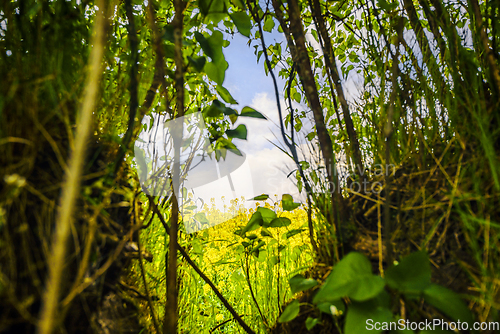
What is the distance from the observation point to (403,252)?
59cm

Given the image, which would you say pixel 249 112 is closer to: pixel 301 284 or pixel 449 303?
pixel 301 284

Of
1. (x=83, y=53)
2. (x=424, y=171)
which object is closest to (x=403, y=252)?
(x=424, y=171)

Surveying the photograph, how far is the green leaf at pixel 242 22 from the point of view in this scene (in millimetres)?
641

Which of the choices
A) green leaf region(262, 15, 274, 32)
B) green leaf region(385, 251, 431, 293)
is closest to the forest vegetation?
green leaf region(385, 251, 431, 293)

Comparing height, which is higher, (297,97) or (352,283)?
(297,97)

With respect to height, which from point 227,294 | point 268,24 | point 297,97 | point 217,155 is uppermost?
point 268,24

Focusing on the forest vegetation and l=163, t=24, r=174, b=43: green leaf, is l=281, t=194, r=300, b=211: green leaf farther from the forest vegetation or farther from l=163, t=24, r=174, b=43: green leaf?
l=163, t=24, r=174, b=43: green leaf

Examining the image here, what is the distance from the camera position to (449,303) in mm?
410

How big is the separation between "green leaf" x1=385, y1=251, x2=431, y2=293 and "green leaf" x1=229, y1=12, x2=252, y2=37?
625 mm

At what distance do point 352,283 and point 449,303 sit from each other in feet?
0.51

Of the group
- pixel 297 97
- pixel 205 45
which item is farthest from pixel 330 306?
pixel 297 97

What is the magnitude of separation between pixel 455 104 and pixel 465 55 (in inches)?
4.6

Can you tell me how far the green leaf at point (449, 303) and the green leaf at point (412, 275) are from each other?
1cm

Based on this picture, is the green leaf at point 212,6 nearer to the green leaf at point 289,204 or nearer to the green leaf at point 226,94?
the green leaf at point 226,94
